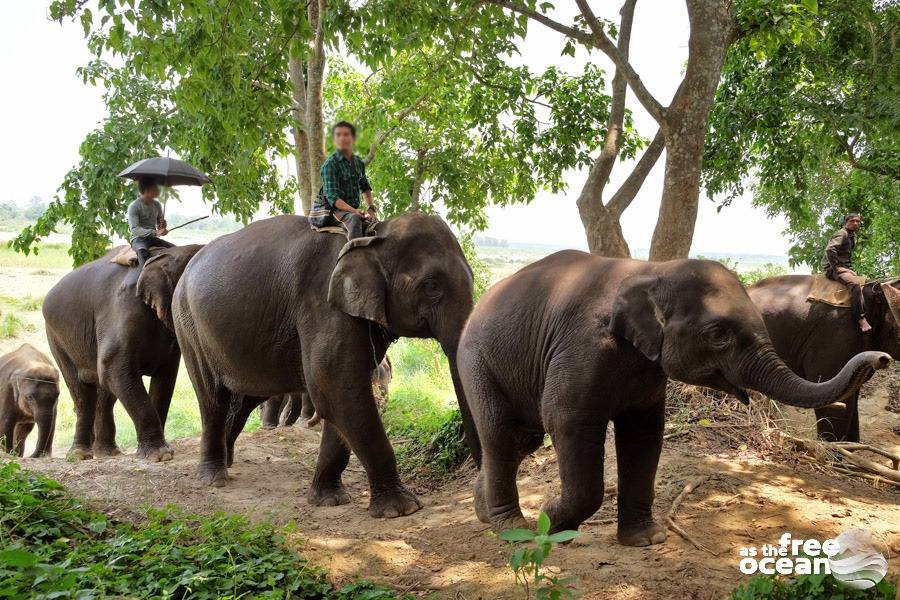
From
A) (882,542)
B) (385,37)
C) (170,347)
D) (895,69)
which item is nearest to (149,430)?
(170,347)

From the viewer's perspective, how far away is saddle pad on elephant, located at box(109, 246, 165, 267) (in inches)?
373

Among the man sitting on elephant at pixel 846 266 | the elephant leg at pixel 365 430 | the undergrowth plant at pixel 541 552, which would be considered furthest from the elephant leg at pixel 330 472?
the man sitting on elephant at pixel 846 266

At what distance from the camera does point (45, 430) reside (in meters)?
10.9

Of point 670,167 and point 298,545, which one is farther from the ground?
point 670,167

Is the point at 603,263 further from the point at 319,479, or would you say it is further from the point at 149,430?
the point at 149,430

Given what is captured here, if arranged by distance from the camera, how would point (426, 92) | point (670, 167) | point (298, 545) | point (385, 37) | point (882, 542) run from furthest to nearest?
point (426, 92) < point (385, 37) < point (670, 167) < point (298, 545) < point (882, 542)

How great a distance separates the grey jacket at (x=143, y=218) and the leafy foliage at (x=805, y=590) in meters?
7.19

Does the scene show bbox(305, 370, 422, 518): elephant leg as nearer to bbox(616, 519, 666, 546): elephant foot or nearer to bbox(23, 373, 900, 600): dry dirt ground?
bbox(23, 373, 900, 600): dry dirt ground

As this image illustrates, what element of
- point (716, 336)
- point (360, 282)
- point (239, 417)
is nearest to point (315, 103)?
point (239, 417)

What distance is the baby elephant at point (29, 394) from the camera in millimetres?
11023

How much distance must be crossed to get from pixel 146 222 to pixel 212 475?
314cm

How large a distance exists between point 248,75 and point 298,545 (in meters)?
5.78

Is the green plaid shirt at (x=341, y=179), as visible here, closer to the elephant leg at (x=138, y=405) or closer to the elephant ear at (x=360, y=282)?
the elephant ear at (x=360, y=282)

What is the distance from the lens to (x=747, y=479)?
641 centimetres
